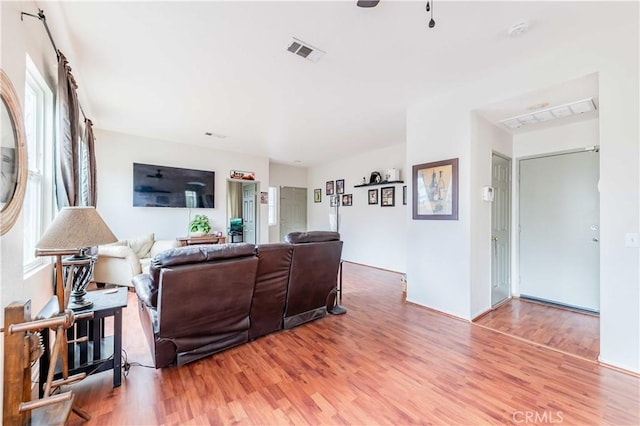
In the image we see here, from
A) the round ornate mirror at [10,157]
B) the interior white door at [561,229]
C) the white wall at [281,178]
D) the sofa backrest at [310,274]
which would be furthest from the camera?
the white wall at [281,178]

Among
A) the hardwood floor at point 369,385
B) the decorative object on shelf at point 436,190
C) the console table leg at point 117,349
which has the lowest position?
the hardwood floor at point 369,385

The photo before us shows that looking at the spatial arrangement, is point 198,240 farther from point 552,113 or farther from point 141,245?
point 552,113

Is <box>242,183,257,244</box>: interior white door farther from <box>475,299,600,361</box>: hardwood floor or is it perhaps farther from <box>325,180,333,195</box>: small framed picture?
<box>475,299,600,361</box>: hardwood floor

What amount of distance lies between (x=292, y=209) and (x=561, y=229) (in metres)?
5.68

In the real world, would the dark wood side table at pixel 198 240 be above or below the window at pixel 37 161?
below

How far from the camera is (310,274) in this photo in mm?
2703

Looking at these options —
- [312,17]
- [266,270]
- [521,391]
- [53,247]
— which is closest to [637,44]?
[312,17]

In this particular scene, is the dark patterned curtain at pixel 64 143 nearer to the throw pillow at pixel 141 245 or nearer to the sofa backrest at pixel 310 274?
the sofa backrest at pixel 310 274

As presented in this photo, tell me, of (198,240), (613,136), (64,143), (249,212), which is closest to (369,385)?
(613,136)

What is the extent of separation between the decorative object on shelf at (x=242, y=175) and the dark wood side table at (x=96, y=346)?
435 centimetres

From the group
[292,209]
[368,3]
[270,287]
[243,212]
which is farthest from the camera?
[292,209]

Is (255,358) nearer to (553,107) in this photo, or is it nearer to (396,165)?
(553,107)

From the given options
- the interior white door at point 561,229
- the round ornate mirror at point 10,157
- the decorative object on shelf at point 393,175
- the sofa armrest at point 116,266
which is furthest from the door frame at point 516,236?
the sofa armrest at point 116,266

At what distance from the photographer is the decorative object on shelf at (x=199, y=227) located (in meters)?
5.27
